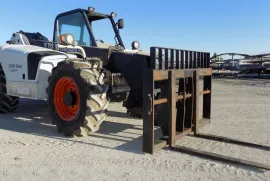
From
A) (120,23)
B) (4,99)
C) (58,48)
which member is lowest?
(4,99)

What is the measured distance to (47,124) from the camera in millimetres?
6668

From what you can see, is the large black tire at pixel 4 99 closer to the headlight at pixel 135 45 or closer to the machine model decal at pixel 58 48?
the machine model decal at pixel 58 48

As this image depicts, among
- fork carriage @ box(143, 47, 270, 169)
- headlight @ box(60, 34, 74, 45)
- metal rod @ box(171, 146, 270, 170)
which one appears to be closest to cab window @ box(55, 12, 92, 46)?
headlight @ box(60, 34, 74, 45)

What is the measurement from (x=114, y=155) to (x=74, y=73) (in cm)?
165

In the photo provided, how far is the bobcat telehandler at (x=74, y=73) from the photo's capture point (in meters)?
5.25

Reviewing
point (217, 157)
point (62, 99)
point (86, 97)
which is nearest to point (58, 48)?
point (62, 99)

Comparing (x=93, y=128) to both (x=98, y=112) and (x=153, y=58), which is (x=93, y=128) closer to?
(x=98, y=112)

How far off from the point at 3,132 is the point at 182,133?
133 inches

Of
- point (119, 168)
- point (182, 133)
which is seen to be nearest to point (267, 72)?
point (182, 133)

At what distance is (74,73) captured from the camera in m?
5.30

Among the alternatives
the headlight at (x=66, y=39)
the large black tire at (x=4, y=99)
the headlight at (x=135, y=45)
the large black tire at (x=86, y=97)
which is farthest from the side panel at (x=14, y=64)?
the headlight at (x=135, y=45)

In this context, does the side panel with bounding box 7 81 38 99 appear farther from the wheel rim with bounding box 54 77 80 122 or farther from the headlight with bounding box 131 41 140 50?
the headlight with bounding box 131 41 140 50

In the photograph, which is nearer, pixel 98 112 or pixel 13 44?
pixel 98 112

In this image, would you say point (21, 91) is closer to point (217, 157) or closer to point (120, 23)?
point (120, 23)
